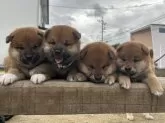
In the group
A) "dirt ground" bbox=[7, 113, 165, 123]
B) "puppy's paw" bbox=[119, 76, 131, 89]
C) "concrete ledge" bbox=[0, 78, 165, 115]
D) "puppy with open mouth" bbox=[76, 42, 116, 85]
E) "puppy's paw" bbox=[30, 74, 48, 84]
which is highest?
"puppy with open mouth" bbox=[76, 42, 116, 85]

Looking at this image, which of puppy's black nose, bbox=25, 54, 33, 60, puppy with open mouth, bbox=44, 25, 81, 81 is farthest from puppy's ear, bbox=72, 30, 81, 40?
puppy's black nose, bbox=25, 54, 33, 60

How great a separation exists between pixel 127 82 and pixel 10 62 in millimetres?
1236

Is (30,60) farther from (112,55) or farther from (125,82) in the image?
(125,82)

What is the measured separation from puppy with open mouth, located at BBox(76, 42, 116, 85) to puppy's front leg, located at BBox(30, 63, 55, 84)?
10.4 inches

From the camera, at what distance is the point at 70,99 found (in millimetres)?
2814

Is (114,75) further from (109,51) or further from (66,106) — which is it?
(66,106)

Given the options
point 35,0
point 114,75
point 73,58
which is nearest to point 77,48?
point 73,58

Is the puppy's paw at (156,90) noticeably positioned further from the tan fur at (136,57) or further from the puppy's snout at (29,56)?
the puppy's snout at (29,56)

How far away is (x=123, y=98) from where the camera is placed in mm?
2869

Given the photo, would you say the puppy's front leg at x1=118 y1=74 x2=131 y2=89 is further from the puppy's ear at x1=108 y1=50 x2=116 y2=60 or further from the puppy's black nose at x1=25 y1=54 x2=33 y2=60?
the puppy's black nose at x1=25 y1=54 x2=33 y2=60

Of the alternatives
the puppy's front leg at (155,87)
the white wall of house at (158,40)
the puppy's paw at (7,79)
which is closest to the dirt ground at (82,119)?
the puppy's front leg at (155,87)

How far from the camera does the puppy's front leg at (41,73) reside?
2909 mm

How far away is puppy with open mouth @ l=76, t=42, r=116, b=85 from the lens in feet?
10.4

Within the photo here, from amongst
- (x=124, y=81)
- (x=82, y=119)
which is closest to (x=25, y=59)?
(x=124, y=81)
